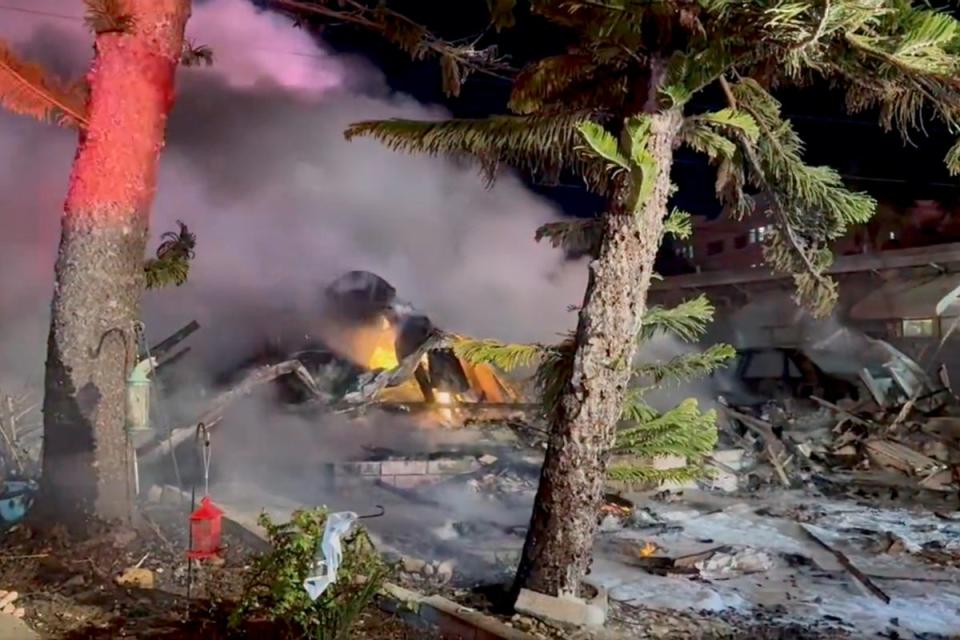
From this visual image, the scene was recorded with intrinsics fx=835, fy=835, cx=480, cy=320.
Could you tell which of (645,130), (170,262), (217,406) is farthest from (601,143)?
(217,406)

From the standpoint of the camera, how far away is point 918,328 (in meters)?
19.3

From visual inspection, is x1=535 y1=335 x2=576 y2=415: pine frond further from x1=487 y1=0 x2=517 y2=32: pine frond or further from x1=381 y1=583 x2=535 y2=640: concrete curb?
x1=487 y1=0 x2=517 y2=32: pine frond

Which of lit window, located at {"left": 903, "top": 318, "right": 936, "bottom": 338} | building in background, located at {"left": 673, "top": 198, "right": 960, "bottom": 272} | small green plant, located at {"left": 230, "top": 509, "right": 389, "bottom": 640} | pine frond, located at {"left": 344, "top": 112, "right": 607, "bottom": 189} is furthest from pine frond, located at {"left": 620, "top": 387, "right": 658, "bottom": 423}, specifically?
lit window, located at {"left": 903, "top": 318, "right": 936, "bottom": 338}

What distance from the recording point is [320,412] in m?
12.7

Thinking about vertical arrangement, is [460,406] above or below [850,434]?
above

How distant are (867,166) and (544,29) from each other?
1516cm

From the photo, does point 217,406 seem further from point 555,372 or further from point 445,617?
point 555,372

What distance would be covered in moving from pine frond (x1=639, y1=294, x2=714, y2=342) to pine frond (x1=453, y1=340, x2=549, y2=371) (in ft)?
2.99

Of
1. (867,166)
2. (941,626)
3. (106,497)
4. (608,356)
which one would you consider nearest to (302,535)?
(608,356)

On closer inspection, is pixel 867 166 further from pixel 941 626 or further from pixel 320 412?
pixel 941 626

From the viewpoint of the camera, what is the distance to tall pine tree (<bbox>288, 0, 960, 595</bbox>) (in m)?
4.53

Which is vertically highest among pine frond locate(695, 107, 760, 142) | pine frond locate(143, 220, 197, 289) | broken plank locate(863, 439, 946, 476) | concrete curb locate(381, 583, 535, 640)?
pine frond locate(695, 107, 760, 142)

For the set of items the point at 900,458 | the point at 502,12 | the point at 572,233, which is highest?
the point at 502,12

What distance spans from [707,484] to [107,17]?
989 cm
